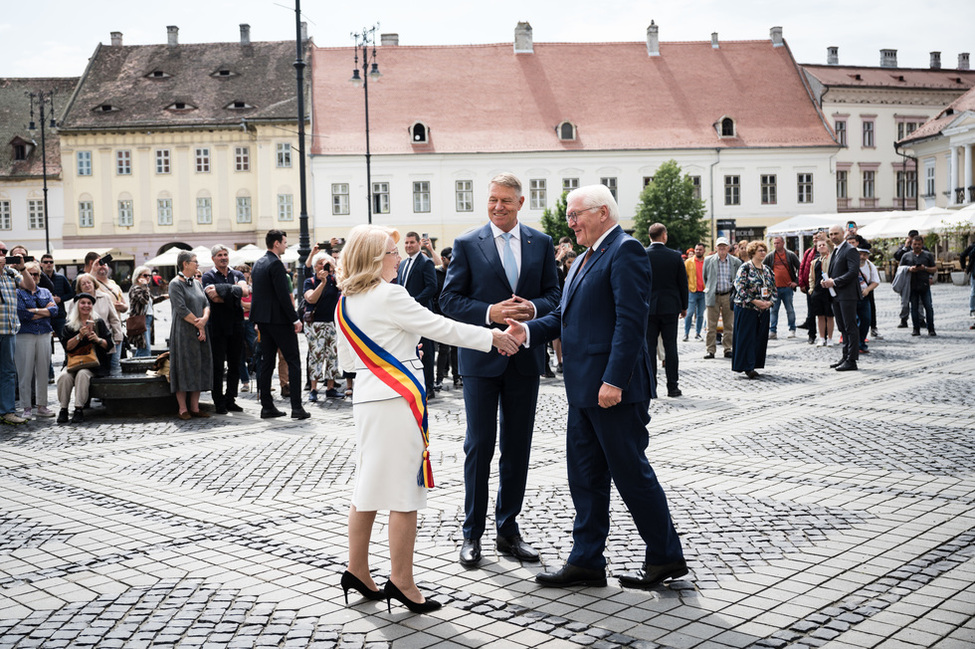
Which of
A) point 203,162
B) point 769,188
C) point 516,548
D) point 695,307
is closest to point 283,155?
point 203,162

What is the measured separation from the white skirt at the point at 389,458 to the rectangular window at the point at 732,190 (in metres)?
54.2

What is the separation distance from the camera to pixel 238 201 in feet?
186

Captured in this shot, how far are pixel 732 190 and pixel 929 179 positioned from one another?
14.8m

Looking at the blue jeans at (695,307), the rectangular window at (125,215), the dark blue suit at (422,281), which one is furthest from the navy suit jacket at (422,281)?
the rectangular window at (125,215)

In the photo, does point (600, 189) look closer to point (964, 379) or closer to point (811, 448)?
point (811, 448)

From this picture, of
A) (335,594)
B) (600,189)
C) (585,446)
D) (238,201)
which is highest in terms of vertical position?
(238,201)

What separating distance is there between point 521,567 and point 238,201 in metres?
54.0

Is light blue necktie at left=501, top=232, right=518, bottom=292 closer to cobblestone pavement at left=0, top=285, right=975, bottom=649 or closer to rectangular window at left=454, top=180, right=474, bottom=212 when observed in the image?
cobblestone pavement at left=0, top=285, right=975, bottom=649

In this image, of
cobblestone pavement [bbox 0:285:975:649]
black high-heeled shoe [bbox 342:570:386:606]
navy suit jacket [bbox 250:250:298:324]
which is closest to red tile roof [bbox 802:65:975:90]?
cobblestone pavement [bbox 0:285:975:649]

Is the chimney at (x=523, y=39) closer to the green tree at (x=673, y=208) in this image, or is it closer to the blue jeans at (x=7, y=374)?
the green tree at (x=673, y=208)

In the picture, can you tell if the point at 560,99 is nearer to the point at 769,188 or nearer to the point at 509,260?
the point at 769,188

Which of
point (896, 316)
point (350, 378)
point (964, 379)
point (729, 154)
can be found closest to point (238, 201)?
point (729, 154)

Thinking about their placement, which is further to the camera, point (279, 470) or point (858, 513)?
point (279, 470)

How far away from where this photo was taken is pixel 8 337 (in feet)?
37.6
